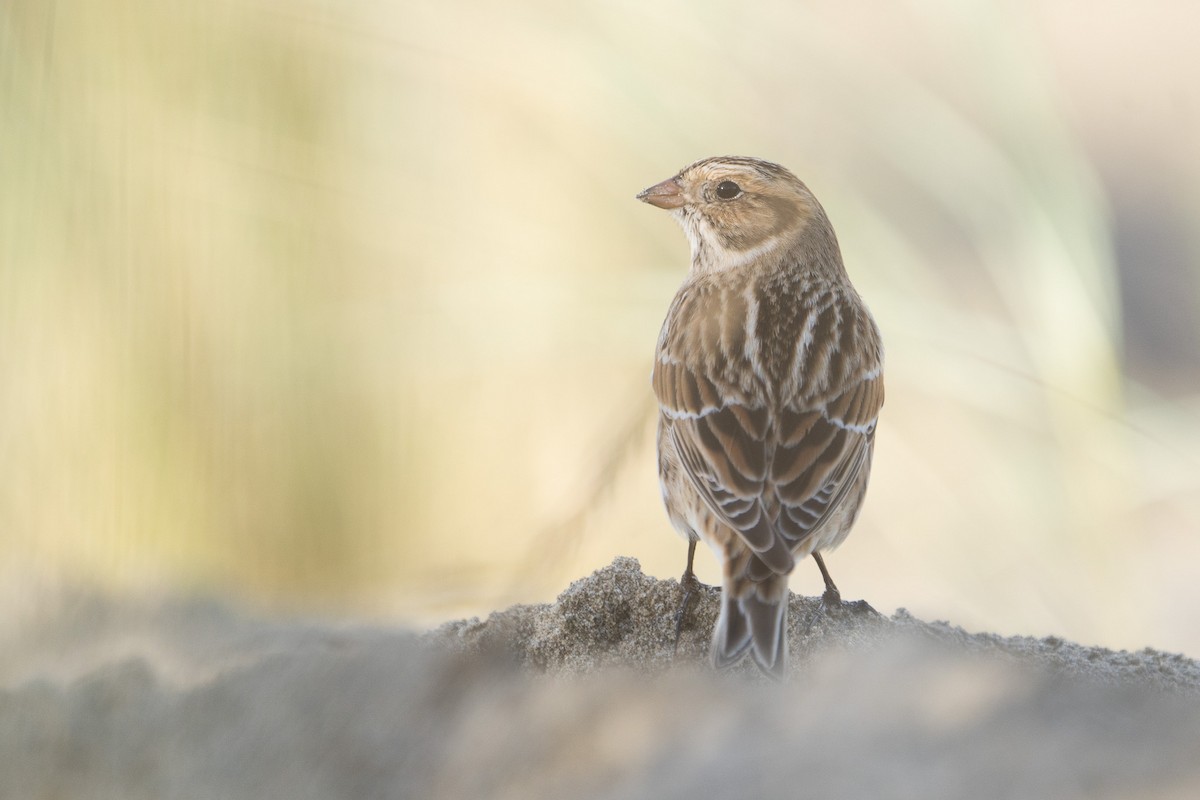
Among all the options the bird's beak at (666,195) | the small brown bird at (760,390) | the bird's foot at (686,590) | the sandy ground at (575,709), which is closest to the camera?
the sandy ground at (575,709)

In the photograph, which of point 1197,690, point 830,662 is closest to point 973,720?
point 830,662

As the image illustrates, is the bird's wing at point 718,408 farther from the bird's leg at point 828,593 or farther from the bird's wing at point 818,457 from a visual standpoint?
the bird's leg at point 828,593

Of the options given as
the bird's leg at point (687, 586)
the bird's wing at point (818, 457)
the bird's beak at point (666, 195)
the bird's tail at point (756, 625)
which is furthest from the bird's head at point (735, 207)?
the bird's tail at point (756, 625)

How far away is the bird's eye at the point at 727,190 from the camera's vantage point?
171 centimetres

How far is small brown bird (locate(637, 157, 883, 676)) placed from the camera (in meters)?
1.36

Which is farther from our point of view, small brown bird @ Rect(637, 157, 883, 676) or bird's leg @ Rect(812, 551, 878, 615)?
bird's leg @ Rect(812, 551, 878, 615)

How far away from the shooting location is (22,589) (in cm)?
159

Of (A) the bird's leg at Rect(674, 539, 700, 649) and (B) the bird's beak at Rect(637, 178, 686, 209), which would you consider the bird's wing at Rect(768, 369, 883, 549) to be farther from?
(B) the bird's beak at Rect(637, 178, 686, 209)

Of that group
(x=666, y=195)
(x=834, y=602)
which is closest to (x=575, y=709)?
(x=834, y=602)

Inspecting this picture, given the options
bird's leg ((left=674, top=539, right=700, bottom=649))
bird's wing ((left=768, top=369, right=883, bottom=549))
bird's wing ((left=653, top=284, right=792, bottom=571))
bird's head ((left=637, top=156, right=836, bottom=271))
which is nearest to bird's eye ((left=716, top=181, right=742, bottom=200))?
bird's head ((left=637, top=156, right=836, bottom=271))

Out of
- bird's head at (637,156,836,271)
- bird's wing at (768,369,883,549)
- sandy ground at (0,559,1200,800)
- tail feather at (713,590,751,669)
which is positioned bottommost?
sandy ground at (0,559,1200,800)

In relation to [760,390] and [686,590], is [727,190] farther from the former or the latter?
[686,590]

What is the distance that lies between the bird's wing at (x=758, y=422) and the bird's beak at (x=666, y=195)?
0.12m

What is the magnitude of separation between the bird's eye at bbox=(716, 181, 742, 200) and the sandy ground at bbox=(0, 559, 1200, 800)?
0.51 m
